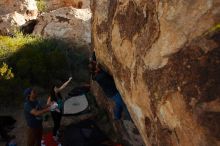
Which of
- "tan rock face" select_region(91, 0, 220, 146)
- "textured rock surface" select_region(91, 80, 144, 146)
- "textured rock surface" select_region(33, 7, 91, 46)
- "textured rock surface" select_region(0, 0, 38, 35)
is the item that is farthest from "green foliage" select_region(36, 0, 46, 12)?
"tan rock face" select_region(91, 0, 220, 146)

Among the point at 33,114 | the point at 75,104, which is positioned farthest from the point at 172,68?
the point at 75,104

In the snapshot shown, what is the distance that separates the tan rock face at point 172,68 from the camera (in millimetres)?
3990

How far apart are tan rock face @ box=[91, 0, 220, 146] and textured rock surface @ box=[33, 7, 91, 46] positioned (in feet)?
23.6

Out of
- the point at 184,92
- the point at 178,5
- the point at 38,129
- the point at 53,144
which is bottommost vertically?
the point at 53,144

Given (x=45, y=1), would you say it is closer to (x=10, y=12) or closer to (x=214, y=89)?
(x=10, y=12)

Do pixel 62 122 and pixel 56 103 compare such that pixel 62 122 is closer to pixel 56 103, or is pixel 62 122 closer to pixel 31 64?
pixel 56 103

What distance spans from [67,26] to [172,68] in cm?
934

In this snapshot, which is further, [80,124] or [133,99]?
[80,124]

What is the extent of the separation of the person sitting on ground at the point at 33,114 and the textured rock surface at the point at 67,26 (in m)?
5.50

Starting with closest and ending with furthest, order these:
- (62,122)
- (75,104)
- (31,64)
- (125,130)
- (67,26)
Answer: (125,130)
(62,122)
(75,104)
(31,64)
(67,26)

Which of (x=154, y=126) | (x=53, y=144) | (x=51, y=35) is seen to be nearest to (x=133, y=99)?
(x=154, y=126)

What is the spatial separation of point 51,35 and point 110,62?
686 centimetres

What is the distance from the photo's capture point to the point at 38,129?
7.74 meters

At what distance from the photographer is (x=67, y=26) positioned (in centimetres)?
1343
